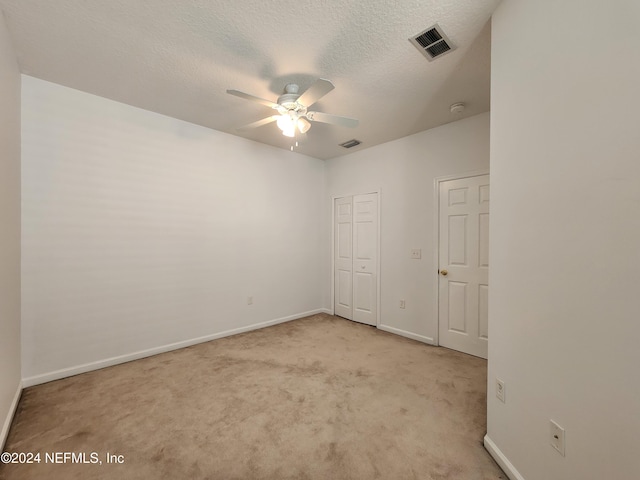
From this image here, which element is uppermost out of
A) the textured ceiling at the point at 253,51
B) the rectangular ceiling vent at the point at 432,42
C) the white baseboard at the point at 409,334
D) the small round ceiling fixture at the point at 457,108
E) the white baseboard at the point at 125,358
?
the textured ceiling at the point at 253,51

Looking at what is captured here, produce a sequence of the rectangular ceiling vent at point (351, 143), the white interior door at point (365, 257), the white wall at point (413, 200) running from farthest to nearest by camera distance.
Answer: the white interior door at point (365, 257)
the rectangular ceiling vent at point (351, 143)
the white wall at point (413, 200)

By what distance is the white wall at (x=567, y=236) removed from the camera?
88 cm

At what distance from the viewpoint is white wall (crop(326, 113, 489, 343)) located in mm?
3139

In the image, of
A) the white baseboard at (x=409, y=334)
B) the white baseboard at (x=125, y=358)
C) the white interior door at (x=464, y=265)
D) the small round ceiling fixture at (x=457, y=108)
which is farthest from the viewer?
the white baseboard at (x=409, y=334)

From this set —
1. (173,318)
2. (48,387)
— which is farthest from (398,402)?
(48,387)

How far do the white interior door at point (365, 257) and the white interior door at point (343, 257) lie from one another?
9cm

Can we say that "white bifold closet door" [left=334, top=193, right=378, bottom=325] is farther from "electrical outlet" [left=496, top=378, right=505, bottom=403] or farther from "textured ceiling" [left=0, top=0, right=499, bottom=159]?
"electrical outlet" [left=496, top=378, right=505, bottom=403]

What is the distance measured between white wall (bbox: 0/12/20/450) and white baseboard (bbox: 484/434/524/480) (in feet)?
9.59

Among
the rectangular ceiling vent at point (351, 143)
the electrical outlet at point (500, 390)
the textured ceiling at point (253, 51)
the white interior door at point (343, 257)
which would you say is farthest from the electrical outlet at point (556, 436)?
the rectangular ceiling vent at point (351, 143)

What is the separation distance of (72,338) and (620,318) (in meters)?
3.77

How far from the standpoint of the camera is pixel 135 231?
290cm

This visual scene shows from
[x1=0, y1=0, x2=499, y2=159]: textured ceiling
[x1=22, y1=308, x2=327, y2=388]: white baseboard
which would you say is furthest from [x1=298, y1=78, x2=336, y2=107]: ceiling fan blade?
[x1=22, y1=308, x2=327, y2=388]: white baseboard

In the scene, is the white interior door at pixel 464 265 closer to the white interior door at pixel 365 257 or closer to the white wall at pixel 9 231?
the white interior door at pixel 365 257

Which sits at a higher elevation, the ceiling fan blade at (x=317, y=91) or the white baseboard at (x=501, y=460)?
the ceiling fan blade at (x=317, y=91)
